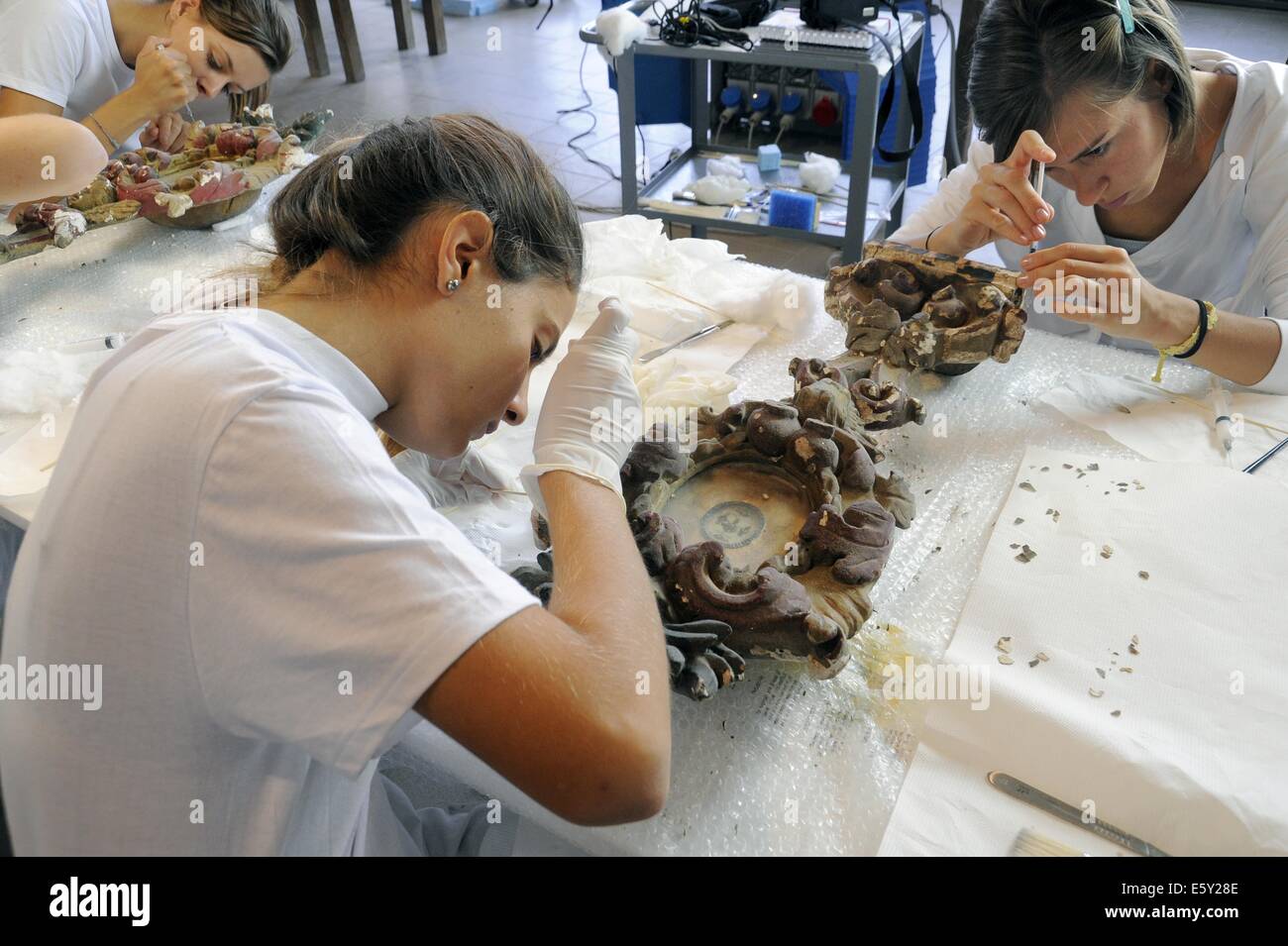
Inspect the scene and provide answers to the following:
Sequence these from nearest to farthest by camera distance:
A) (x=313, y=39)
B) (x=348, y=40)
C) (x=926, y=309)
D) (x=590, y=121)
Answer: (x=926, y=309), (x=590, y=121), (x=348, y=40), (x=313, y=39)

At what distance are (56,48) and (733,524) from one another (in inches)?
90.5

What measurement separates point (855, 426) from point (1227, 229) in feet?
3.50

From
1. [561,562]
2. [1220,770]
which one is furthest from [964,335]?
[561,562]

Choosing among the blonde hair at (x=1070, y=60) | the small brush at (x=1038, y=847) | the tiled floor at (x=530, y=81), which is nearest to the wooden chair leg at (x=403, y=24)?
the tiled floor at (x=530, y=81)

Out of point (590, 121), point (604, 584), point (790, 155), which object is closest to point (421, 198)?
point (604, 584)

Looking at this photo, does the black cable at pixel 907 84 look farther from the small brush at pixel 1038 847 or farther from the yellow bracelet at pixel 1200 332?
the small brush at pixel 1038 847

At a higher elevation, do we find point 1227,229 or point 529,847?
point 1227,229

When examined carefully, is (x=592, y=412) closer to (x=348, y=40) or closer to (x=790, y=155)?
(x=790, y=155)

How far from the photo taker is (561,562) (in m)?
1.07

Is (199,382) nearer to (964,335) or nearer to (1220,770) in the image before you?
(1220,770)

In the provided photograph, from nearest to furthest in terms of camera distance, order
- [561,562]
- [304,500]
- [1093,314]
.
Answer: [304,500] < [561,562] < [1093,314]

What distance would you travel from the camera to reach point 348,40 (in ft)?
20.9

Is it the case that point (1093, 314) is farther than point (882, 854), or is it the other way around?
point (1093, 314)

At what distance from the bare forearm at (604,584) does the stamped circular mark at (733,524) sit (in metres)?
0.25
